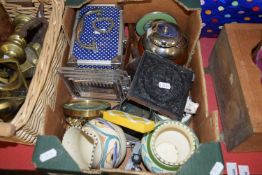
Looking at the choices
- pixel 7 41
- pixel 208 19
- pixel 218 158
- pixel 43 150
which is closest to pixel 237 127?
pixel 218 158

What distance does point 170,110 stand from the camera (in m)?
0.75

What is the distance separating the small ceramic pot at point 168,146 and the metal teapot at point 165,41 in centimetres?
20

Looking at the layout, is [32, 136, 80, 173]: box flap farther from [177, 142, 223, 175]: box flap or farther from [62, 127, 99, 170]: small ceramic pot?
[177, 142, 223, 175]: box flap

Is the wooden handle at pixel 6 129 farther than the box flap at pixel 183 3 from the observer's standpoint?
No

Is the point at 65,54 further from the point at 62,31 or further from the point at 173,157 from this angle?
the point at 173,157

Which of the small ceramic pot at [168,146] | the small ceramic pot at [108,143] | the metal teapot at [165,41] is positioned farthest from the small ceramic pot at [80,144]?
the metal teapot at [165,41]

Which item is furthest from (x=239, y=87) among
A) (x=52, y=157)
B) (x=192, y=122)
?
(x=52, y=157)

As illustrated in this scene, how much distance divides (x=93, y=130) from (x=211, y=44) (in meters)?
0.55

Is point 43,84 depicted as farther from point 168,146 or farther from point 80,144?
point 168,146

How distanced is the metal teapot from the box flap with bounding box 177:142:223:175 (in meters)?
0.28

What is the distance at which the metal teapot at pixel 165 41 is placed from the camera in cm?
78

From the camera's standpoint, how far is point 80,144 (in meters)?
0.72

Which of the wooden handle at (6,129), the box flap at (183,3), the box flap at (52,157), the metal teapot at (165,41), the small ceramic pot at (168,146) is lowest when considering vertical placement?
the small ceramic pot at (168,146)

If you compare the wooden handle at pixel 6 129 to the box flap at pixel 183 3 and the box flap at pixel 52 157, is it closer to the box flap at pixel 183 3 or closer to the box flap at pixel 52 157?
the box flap at pixel 52 157
